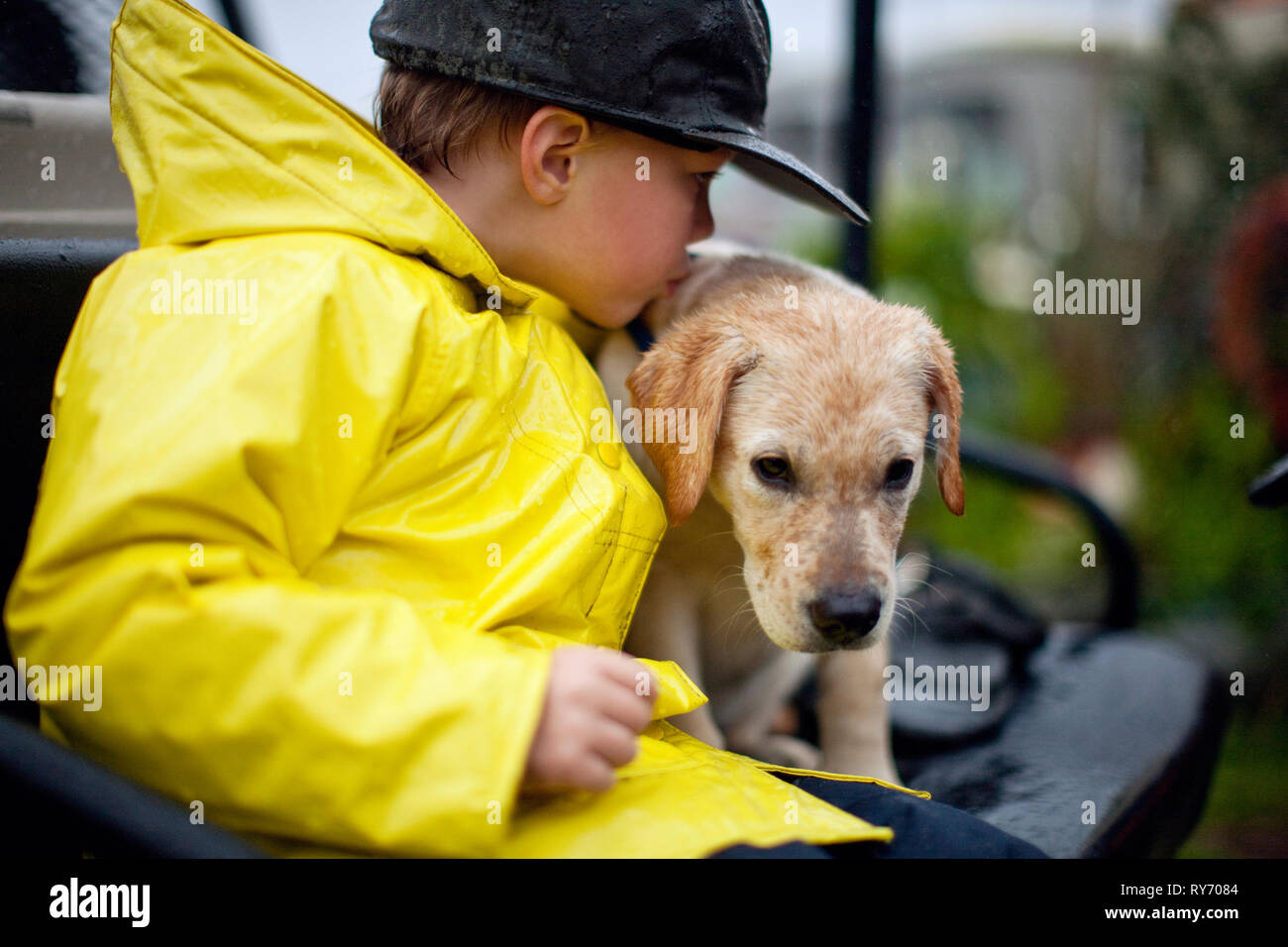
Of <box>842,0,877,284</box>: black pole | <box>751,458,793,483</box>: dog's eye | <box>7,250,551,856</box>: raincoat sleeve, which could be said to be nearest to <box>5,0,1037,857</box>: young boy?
<box>7,250,551,856</box>: raincoat sleeve

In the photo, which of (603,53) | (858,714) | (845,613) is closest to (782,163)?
(603,53)

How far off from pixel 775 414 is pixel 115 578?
0.79 m

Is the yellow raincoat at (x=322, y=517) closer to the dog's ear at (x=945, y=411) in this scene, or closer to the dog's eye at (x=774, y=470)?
the dog's eye at (x=774, y=470)

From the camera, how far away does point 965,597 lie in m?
2.12

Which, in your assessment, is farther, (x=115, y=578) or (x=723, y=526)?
(x=723, y=526)

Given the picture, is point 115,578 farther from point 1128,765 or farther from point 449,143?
point 1128,765

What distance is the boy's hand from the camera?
862 mm

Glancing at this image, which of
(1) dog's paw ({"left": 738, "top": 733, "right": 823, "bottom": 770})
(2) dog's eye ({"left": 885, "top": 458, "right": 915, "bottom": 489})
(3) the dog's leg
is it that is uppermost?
(2) dog's eye ({"left": 885, "top": 458, "right": 915, "bottom": 489})

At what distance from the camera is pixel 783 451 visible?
1.29m

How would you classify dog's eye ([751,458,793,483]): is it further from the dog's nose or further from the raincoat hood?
the raincoat hood

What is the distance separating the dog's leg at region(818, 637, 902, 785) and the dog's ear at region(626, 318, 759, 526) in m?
0.42

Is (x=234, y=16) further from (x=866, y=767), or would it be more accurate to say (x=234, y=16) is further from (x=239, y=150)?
(x=866, y=767)

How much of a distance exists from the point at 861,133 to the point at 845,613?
48.2 inches
